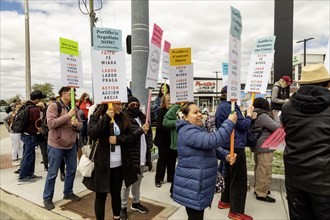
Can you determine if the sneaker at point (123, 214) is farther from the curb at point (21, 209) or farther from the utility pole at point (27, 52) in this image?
the utility pole at point (27, 52)

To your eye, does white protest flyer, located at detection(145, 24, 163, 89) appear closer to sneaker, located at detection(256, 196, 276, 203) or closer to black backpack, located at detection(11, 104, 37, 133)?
sneaker, located at detection(256, 196, 276, 203)

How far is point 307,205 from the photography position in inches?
90.5

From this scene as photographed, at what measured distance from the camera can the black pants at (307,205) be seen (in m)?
2.12

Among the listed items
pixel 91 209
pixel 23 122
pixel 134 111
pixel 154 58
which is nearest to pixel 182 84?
pixel 154 58

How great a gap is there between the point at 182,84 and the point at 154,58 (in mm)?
634

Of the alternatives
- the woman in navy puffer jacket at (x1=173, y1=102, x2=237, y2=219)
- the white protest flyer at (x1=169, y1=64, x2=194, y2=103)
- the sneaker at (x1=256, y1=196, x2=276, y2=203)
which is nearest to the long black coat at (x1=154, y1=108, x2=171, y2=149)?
the white protest flyer at (x1=169, y1=64, x2=194, y2=103)

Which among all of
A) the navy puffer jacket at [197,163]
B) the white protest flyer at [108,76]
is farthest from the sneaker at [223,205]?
the white protest flyer at [108,76]

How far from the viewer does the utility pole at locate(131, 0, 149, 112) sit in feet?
19.7

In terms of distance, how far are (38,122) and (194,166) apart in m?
4.51

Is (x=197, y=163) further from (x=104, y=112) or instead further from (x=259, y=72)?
(x=259, y=72)

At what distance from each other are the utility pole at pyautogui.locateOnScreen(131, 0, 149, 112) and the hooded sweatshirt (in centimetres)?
401

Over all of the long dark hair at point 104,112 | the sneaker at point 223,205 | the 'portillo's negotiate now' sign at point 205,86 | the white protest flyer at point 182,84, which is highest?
the 'portillo's negotiate now' sign at point 205,86

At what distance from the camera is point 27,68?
1398cm

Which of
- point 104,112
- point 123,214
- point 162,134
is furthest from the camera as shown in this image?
point 162,134
